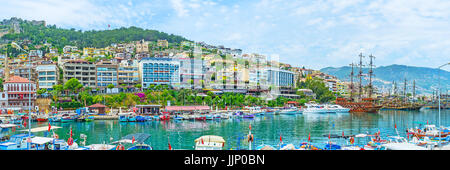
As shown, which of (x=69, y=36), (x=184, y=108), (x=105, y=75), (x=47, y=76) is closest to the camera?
(x=184, y=108)

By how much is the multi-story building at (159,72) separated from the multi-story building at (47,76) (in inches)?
304

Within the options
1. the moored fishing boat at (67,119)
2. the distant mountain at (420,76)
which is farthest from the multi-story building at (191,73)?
the distant mountain at (420,76)

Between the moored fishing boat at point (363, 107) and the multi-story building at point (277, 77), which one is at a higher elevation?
the multi-story building at point (277, 77)

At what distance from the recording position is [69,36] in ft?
156

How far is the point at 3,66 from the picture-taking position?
2939cm

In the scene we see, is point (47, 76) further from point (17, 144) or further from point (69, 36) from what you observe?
point (69, 36)

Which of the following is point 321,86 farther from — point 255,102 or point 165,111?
point 165,111

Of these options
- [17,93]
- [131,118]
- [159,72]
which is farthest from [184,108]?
[17,93]

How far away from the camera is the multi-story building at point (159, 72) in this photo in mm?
30797

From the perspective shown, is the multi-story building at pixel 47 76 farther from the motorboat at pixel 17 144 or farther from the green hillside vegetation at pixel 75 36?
the motorboat at pixel 17 144

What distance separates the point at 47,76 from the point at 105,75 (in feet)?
15.5

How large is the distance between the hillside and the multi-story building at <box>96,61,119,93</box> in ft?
38.3

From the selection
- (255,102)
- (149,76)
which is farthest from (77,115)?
(255,102)
